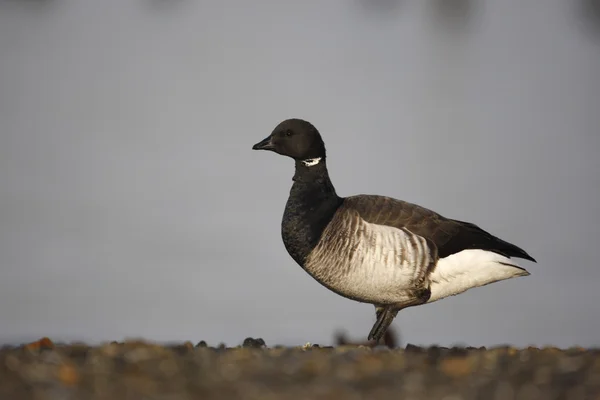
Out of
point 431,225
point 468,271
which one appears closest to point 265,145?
point 431,225

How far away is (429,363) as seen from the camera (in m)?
5.59

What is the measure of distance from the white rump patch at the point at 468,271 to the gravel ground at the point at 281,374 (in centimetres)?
275

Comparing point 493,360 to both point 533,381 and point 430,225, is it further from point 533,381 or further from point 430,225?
point 430,225

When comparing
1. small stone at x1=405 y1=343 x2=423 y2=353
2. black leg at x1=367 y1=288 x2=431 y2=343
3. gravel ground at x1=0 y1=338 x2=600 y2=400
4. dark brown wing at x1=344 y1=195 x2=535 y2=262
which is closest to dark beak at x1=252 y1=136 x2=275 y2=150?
dark brown wing at x1=344 y1=195 x2=535 y2=262

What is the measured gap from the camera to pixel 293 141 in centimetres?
960

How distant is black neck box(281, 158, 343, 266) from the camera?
888 cm

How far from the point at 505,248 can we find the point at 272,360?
443cm

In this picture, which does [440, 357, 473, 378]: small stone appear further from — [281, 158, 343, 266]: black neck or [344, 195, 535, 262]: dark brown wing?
[281, 158, 343, 266]: black neck

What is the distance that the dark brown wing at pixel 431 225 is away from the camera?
29.1 ft

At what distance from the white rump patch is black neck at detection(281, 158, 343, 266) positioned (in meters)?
1.31

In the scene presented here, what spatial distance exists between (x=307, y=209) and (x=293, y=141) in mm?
910

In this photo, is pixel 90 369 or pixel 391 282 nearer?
pixel 90 369

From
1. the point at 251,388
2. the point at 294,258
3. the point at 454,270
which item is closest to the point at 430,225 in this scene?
the point at 454,270

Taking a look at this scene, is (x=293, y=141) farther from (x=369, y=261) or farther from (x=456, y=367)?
(x=456, y=367)
